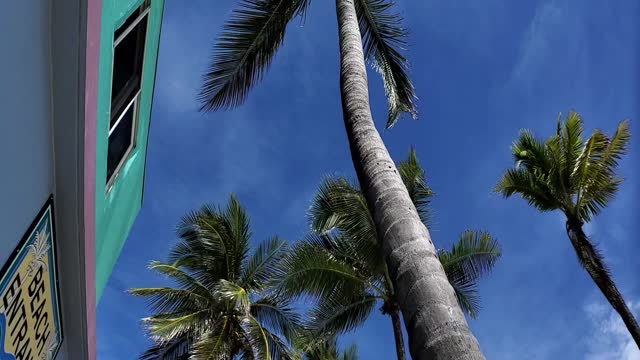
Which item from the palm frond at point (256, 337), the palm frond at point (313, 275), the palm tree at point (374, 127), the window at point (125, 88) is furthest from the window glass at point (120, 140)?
the palm frond at point (256, 337)

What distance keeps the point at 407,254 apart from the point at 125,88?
5.24 metres

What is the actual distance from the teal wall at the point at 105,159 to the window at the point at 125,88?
0.59 ft

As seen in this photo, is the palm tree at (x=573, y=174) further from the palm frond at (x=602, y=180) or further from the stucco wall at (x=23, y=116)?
the stucco wall at (x=23, y=116)

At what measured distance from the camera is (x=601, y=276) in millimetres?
14406

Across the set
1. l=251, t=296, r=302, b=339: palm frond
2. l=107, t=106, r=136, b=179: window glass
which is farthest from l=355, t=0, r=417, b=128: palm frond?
l=251, t=296, r=302, b=339: palm frond

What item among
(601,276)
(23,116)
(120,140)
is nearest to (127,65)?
(120,140)

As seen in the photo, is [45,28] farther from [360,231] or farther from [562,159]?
[562,159]

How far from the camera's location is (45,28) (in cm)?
470

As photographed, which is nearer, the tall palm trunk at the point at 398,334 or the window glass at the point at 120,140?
the window glass at the point at 120,140

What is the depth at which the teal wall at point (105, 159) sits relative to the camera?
19.4ft

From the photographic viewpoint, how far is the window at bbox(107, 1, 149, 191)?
7.30 metres

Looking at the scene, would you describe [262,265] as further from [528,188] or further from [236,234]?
[528,188]

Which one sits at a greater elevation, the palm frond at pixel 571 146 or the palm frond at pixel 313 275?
the palm frond at pixel 571 146

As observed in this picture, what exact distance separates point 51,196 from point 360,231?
9.79 m
